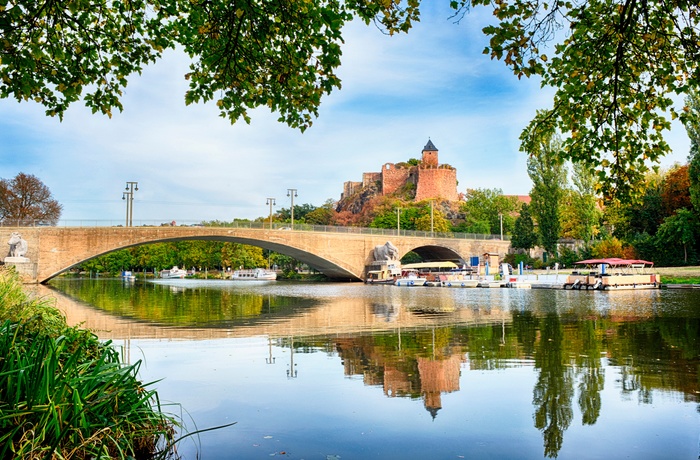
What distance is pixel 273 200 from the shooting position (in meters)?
62.0

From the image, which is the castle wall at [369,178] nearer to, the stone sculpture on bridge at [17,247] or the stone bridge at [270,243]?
the stone bridge at [270,243]

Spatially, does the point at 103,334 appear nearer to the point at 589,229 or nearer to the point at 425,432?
the point at 425,432

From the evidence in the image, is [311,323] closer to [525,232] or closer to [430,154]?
[525,232]

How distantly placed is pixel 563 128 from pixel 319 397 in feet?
14.7

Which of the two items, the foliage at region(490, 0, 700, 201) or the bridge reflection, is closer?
the foliage at region(490, 0, 700, 201)

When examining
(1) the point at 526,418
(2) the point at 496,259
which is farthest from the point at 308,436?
(2) the point at 496,259

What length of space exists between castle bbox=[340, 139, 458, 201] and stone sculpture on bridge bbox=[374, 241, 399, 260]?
144 feet

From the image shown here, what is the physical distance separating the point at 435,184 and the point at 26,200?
2582 inches

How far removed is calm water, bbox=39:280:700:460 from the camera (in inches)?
195

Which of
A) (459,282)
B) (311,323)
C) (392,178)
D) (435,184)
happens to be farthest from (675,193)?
(392,178)

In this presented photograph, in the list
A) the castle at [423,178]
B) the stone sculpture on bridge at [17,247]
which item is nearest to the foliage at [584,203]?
the stone sculpture on bridge at [17,247]

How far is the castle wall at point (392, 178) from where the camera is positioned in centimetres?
10738

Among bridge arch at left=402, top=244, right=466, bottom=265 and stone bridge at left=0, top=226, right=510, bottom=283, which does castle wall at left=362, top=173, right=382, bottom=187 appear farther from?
stone bridge at left=0, top=226, right=510, bottom=283

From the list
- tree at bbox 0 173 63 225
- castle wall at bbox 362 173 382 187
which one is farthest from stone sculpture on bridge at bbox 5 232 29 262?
castle wall at bbox 362 173 382 187
